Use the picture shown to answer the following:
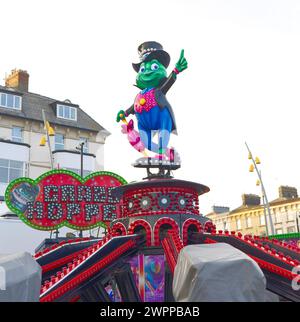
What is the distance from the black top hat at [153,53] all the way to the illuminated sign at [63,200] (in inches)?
370

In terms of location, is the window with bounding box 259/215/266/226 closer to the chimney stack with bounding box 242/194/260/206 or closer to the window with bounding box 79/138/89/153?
the chimney stack with bounding box 242/194/260/206

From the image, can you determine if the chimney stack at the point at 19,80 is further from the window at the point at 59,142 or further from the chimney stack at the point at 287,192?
the chimney stack at the point at 287,192

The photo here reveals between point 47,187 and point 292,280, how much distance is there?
1580 centimetres

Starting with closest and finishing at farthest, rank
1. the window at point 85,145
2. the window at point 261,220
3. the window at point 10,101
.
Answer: the window at point 10,101 < the window at point 85,145 < the window at point 261,220

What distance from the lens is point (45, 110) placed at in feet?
134

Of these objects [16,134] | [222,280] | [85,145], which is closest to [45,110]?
[16,134]

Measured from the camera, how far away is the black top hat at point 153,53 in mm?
17078

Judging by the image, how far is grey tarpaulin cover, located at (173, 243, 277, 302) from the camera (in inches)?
250

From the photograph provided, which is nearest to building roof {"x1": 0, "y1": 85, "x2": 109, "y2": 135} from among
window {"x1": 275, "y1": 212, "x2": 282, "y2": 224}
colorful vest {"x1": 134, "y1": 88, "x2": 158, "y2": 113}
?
colorful vest {"x1": 134, "y1": 88, "x2": 158, "y2": 113}

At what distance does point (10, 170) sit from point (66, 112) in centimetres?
1002

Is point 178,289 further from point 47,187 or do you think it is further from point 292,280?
point 47,187

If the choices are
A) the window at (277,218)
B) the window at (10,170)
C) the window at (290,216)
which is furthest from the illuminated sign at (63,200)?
the window at (277,218)
